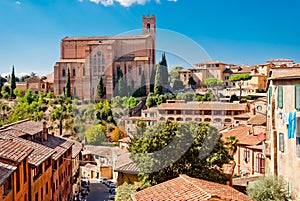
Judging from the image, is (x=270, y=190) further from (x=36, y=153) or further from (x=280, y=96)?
(x=36, y=153)

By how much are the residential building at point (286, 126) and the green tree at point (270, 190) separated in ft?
0.87

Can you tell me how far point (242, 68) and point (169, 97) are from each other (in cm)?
4348

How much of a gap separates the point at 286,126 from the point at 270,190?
2305 millimetres

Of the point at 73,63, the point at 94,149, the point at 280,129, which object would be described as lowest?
the point at 94,149

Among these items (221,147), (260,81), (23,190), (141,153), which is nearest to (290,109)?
(221,147)

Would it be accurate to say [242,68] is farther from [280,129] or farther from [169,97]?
[280,129]

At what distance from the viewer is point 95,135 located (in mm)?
39344

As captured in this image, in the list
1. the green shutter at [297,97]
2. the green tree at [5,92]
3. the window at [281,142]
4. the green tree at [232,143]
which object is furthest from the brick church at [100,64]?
the green shutter at [297,97]

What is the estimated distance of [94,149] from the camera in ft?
117

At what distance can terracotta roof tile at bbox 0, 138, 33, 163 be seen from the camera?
1018 centimetres

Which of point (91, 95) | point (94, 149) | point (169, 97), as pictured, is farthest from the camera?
point (91, 95)

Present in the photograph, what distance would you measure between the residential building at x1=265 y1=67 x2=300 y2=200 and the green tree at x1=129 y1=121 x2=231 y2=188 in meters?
2.03

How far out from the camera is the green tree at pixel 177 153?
1307 centimetres

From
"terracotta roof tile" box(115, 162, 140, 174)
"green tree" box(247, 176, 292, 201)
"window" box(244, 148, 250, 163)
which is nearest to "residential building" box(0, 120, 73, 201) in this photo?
"terracotta roof tile" box(115, 162, 140, 174)
